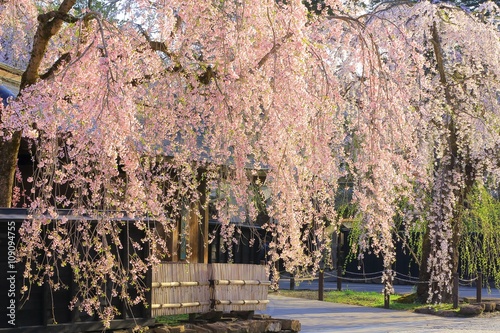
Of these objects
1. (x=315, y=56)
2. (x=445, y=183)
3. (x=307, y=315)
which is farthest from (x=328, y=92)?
(x=445, y=183)

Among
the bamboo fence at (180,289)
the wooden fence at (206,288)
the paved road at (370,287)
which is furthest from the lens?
the paved road at (370,287)

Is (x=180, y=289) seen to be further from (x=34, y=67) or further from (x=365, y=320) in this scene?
(x=365, y=320)

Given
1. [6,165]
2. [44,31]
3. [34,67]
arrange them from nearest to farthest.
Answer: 1. [44,31]
2. [34,67]
3. [6,165]

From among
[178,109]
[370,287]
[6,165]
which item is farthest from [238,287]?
[370,287]

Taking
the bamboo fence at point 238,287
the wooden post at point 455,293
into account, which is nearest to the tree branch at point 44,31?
the bamboo fence at point 238,287

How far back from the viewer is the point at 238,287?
14.9 metres

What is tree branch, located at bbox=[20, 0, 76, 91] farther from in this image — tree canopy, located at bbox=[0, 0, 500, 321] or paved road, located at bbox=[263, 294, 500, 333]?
paved road, located at bbox=[263, 294, 500, 333]

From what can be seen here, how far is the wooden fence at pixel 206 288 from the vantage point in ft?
A: 42.1

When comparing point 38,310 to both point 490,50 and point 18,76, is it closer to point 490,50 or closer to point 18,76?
point 18,76

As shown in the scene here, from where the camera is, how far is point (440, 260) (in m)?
20.1

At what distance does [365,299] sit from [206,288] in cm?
1017

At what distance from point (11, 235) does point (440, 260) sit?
41.3 ft

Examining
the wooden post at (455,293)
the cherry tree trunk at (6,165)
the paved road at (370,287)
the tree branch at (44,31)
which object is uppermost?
the tree branch at (44,31)

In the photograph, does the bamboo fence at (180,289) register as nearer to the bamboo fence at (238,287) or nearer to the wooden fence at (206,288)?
the wooden fence at (206,288)
